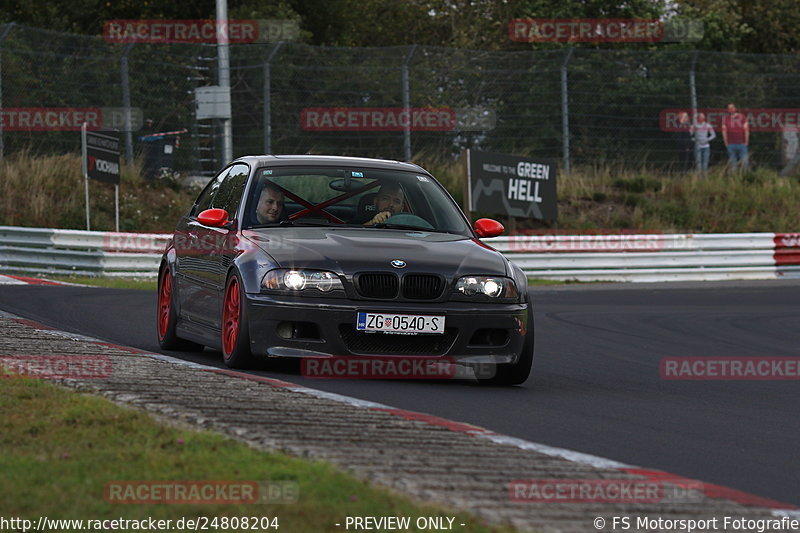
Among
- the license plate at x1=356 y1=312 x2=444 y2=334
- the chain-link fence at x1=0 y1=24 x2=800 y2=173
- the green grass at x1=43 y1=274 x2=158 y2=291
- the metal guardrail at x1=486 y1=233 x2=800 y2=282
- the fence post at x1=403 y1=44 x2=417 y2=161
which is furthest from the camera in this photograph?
the fence post at x1=403 y1=44 x2=417 y2=161

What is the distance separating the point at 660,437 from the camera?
25.1 ft

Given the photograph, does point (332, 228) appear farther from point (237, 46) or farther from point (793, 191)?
point (793, 191)

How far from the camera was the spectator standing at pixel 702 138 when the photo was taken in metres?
29.9

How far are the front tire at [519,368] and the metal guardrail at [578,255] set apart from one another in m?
14.1

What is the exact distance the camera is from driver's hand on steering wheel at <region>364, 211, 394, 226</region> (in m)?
10.3

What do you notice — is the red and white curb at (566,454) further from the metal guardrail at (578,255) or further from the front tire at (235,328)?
the metal guardrail at (578,255)

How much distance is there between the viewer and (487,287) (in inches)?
373

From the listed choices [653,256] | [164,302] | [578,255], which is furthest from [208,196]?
[653,256]

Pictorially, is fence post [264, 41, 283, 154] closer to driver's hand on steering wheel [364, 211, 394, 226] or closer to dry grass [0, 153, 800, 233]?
dry grass [0, 153, 800, 233]

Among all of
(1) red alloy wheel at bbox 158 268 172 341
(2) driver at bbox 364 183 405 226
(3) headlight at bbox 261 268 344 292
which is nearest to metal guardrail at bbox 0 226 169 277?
(1) red alloy wheel at bbox 158 268 172 341

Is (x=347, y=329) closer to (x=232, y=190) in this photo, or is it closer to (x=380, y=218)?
(x=380, y=218)

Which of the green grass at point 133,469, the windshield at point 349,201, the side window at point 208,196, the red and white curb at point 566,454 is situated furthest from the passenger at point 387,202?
the green grass at point 133,469

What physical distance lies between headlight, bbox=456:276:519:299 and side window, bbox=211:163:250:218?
1.89m

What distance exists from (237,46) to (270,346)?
65.1ft
